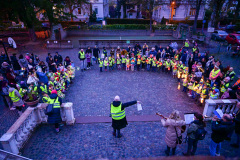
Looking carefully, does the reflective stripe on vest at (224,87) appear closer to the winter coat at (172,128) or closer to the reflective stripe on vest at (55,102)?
the winter coat at (172,128)

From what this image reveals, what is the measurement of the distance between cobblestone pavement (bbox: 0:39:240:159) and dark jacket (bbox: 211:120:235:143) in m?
1.11

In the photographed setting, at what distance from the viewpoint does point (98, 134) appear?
21.3ft

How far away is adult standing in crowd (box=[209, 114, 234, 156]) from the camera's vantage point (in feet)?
14.9

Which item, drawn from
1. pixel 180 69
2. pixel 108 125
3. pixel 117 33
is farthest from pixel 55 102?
pixel 117 33

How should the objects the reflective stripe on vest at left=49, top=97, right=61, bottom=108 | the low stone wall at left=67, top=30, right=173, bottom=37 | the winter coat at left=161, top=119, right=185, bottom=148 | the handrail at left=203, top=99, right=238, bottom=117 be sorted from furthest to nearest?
1. the low stone wall at left=67, top=30, right=173, bottom=37
2. the handrail at left=203, top=99, right=238, bottom=117
3. the reflective stripe on vest at left=49, top=97, right=61, bottom=108
4. the winter coat at left=161, top=119, right=185, bottom=148

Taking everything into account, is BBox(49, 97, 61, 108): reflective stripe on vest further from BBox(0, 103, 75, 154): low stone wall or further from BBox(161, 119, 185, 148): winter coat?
BBox(161, 119, 185, 148): winter coat

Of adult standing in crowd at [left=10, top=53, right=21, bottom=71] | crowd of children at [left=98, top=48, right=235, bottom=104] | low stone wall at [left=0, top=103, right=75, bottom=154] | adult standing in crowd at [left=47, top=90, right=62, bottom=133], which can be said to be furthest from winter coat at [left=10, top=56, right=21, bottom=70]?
adult standing in crowd at [left=47, top=90, right=62, bottom=133]

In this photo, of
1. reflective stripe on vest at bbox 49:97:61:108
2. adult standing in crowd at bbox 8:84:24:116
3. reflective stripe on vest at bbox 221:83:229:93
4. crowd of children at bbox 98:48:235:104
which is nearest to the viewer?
reflective stripe on vest at bbox 49:97:61:108

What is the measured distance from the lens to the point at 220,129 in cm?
454

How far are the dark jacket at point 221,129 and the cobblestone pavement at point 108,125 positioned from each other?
3.64ft

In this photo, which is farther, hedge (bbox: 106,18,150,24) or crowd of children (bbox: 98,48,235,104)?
hedge (bbox: 106,18,150,24)

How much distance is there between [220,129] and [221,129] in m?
0.02

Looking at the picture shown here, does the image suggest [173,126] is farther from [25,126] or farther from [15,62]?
[15,62]

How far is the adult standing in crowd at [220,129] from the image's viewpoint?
4531 millimetres
